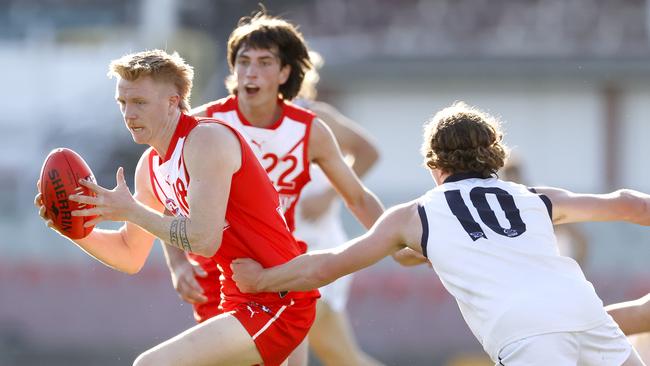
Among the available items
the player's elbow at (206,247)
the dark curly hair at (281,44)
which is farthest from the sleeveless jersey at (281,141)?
the player's elbow at (206,247)

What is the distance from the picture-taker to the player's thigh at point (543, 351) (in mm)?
4000

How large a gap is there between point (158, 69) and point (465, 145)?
1.16m

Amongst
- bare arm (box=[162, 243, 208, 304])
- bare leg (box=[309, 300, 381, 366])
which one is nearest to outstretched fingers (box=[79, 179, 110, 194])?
bare arm (box=[162, 243, 208, 304])

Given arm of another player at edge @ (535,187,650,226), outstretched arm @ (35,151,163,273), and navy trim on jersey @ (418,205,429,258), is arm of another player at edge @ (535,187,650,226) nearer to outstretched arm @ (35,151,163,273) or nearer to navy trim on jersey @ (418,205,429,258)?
navy trim on jersey @ (418,205,429,258)

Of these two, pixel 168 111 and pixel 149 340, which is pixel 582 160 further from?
pixel 168 111

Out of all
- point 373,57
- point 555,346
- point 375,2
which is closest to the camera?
point 555,346

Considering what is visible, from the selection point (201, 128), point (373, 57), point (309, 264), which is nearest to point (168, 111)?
point (201, 128)

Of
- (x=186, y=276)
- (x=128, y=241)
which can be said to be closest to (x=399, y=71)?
(x=186, y=276)

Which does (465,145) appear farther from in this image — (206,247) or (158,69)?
(158,69)

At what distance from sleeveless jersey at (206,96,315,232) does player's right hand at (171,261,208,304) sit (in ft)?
1.63

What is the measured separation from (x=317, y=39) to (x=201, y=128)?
1706 centimetres

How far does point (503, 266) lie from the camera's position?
4.06 meters

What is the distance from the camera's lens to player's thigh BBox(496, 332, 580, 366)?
4.00 metres

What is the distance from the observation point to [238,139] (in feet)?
14.6
